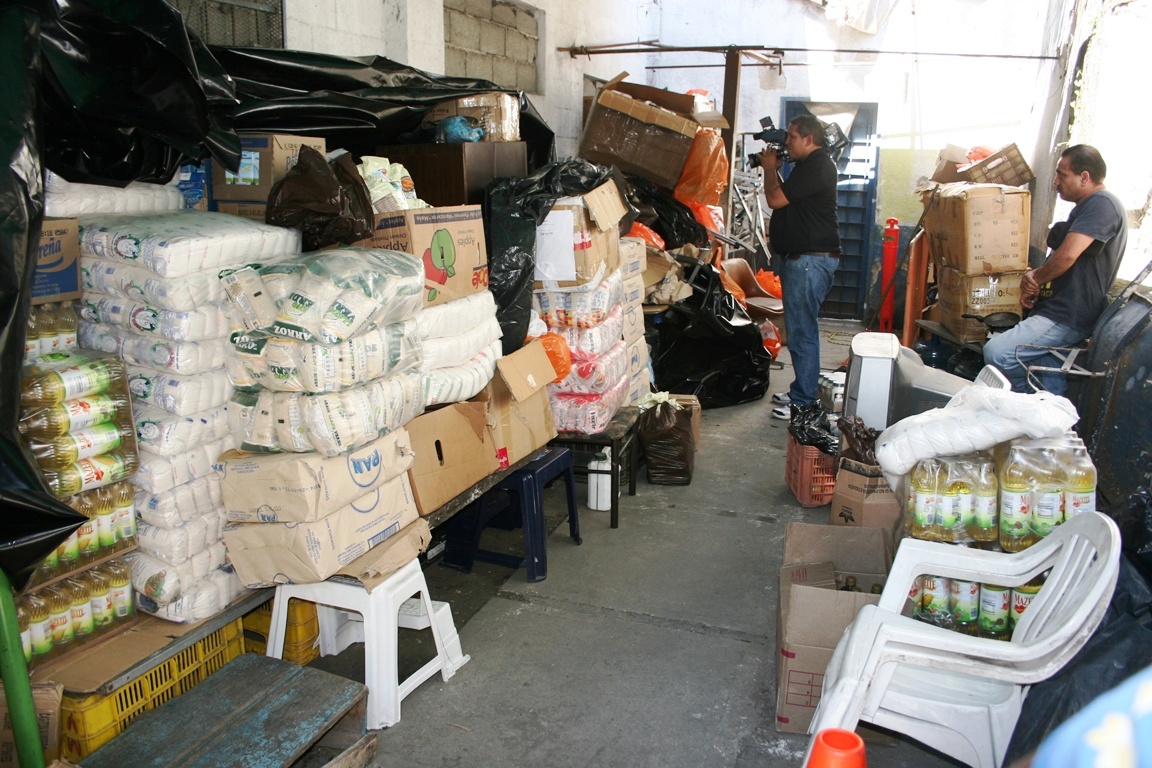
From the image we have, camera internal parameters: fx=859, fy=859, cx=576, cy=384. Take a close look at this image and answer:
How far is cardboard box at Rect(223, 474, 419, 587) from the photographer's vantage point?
2631 millimetres

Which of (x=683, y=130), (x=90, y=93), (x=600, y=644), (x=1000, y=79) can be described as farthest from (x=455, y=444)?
(x=1000, y=79)

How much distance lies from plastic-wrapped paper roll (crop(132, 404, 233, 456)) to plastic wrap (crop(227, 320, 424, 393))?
15 cm

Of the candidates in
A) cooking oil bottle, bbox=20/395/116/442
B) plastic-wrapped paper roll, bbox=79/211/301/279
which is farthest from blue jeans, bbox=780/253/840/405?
cooking oil bottle, bbox=20/395/116/442

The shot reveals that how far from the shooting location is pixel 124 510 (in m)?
2.57

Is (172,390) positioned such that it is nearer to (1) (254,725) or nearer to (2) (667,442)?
(1) (254,725)

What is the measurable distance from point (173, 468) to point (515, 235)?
1.91 m

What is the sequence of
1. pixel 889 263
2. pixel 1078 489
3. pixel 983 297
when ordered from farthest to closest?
pixel 889 263, pixel 983 297, pixel 1078 489

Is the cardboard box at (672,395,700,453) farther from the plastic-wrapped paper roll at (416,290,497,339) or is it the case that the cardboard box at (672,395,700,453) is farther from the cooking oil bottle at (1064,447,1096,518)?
the cooking oil bottle at (1064,447,1096,518)

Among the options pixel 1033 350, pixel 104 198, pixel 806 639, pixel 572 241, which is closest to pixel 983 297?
pixel 1033 350

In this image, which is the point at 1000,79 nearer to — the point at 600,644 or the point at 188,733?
the point at 600,644

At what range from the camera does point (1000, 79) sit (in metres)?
9.82

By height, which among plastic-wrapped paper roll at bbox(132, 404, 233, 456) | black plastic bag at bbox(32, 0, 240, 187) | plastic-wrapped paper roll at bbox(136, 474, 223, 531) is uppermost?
black plastic bag at bbox(32, 0, 240, 187)

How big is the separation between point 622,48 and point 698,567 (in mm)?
5803

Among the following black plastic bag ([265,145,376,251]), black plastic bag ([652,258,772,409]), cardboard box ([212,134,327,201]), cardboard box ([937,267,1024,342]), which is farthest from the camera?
black plastic bag ([652,258,772,409])
